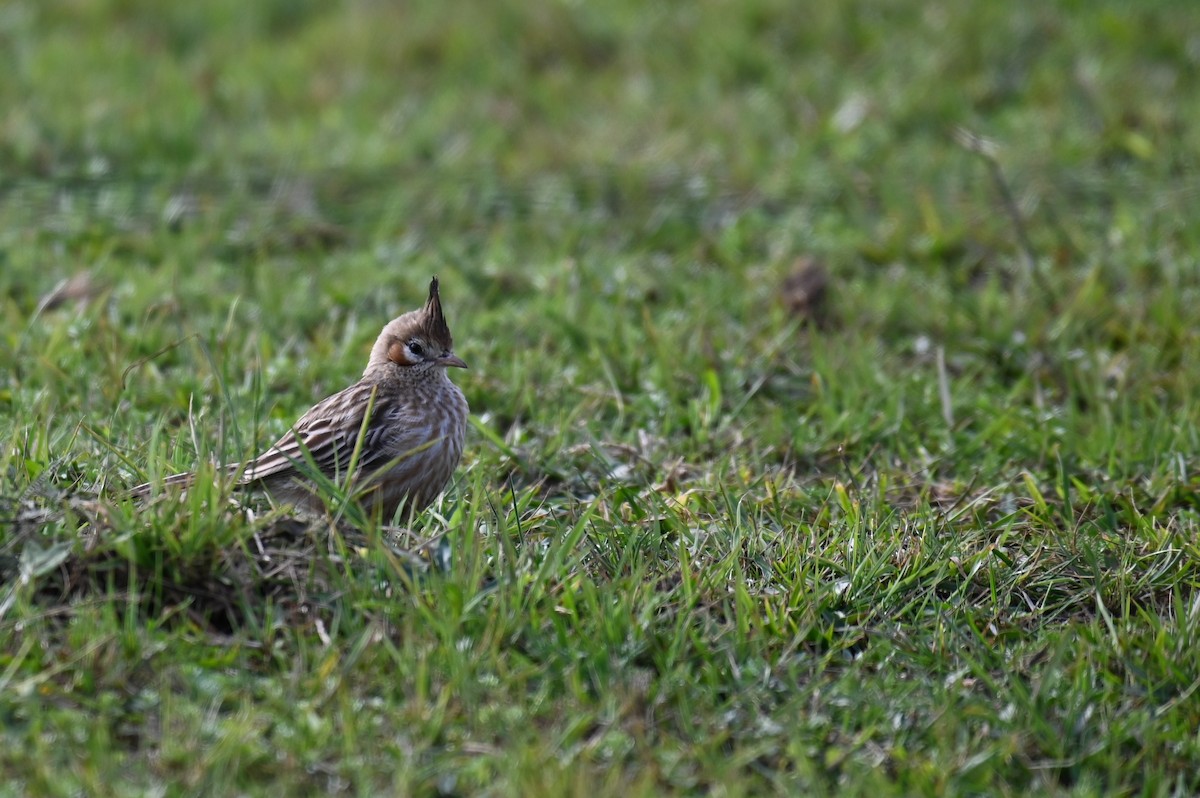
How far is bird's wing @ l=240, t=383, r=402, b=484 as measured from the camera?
16.8 feet

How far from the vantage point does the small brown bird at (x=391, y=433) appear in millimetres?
5008

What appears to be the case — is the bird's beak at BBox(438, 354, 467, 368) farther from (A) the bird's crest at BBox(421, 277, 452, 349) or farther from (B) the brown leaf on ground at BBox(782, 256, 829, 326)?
(B) the brown leaf on ground at BBox(782, 256, 829, 326)

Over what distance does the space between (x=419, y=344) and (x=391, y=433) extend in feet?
1.58

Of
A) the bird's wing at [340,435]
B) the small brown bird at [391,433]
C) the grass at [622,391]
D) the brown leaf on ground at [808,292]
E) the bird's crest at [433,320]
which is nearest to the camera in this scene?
the grass at [622,391]

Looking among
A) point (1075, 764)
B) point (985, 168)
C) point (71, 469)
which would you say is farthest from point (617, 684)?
point (985, 168)

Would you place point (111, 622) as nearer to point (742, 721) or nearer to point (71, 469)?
point (71, 469)

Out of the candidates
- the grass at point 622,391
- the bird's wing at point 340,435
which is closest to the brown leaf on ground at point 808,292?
the grass at point 622,391

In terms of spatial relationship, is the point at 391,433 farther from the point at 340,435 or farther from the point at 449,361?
the point at 449,361

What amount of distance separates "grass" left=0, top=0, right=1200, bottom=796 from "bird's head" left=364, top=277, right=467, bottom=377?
0.43 m

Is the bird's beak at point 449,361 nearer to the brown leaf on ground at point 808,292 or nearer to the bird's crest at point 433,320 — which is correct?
the bird's crest at point 433,320

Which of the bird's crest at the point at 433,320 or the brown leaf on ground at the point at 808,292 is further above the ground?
the bird's crest at the point at 433,320

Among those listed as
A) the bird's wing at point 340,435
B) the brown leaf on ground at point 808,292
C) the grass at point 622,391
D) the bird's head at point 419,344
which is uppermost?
the bird's head at point 419,344

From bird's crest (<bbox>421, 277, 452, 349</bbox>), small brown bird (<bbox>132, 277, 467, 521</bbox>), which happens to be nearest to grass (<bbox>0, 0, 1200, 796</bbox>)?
small brown bird (<bbox>132, 277, 467, 521</bbox>)

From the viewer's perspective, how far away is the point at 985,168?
901cm
